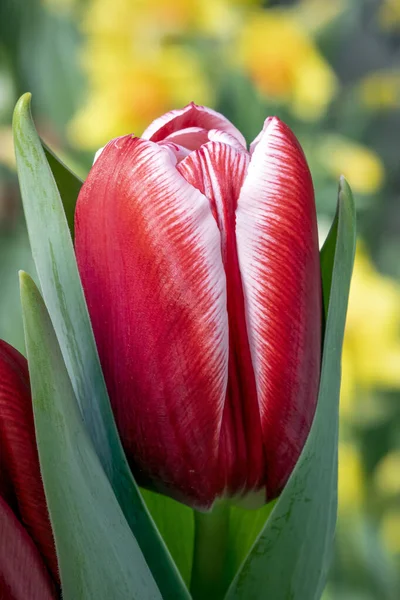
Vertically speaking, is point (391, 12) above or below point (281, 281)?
above

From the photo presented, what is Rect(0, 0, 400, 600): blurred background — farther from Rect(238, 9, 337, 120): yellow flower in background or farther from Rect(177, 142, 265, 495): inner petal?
Rect(177, 142, 265, 495): inner petal

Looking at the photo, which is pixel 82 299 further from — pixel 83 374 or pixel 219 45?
pixel 219 45

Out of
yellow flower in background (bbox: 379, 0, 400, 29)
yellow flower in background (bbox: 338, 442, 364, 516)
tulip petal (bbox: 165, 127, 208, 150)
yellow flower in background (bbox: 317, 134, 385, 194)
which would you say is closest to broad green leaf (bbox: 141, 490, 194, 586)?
tulip petal (bbox: 165, 127, 208, 150)

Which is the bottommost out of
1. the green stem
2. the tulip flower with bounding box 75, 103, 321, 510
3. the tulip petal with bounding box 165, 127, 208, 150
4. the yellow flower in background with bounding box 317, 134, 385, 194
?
the green stem

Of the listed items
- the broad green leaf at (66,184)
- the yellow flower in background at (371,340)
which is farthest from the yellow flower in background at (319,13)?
the broad green leaf at (66,184)

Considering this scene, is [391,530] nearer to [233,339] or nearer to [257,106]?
[257,106]

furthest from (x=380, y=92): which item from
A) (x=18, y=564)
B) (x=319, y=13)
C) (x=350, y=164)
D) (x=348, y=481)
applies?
(x=18, y=564)

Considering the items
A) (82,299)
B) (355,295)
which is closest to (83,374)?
(82,299)
